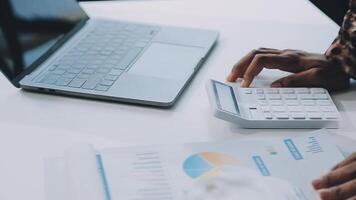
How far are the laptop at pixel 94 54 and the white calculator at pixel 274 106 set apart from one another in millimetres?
83

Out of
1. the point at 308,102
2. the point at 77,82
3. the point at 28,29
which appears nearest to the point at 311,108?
the point at 308,102

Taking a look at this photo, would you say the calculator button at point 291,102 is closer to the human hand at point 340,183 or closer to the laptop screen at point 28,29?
the human hand at point 340,183

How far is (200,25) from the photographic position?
1.07m

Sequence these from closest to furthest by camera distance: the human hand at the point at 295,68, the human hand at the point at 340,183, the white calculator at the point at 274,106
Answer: the human hand at the point at 340,183, the white calculator at the point at 274,106, the human hand at the point at 295,68

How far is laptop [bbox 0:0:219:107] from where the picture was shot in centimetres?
81

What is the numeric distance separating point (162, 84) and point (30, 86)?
0.21 meters

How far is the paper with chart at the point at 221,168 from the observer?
59cm

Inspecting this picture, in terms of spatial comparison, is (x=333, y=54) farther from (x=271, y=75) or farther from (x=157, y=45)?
(x=157, y=45)

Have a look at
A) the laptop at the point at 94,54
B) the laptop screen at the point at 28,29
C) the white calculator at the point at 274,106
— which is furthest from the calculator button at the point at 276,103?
the laptop screen at the point at 28,29

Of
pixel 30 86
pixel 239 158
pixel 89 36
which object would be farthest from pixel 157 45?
pixel 239 158

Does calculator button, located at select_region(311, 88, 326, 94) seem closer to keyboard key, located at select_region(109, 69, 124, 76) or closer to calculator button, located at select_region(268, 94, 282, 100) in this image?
calculator button, located at select_region(268, 94, 282, 100)

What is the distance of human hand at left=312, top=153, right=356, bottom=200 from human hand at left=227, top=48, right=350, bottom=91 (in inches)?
8.7

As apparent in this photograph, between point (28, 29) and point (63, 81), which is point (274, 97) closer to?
point (63, 81)

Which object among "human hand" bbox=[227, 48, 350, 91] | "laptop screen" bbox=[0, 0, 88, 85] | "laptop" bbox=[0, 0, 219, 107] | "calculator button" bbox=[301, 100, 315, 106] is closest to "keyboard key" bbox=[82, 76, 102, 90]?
"laptop" bbox=[0, 0, 219, 107]
